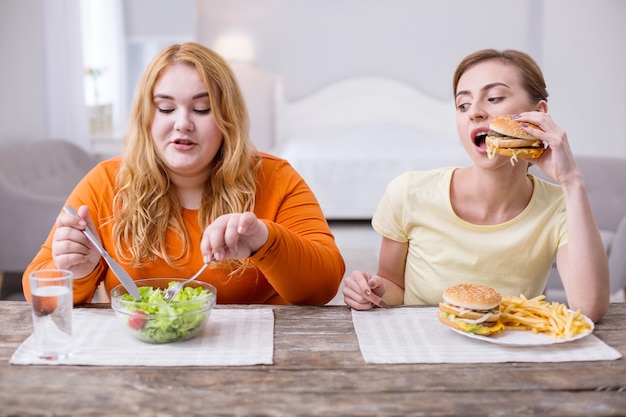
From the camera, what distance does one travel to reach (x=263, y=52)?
21.7ft

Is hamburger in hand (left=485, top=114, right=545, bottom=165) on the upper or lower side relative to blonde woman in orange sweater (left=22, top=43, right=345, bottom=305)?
upper

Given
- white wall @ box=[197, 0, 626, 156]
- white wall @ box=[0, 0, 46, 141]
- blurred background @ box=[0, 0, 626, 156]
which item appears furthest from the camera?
white wall @ box=[197, 0, 626, 156]

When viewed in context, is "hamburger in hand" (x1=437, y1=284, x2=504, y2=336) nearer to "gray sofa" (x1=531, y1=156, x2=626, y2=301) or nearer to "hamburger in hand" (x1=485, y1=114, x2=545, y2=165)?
"hamburger in hand" (x1=485, y1=114, x2=545, y2=165)

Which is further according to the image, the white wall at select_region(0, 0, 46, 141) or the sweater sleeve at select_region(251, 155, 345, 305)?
the white wall at select_region(0, 0, 46, 141)

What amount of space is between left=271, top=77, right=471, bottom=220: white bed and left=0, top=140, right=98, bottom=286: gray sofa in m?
1.63

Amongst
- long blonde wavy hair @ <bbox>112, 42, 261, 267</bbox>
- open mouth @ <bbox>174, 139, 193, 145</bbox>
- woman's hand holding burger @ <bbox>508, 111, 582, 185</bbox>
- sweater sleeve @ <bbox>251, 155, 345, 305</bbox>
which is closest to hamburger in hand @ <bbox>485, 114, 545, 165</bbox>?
woman's hand holding burger @ <bbox>508, 111, 582, 185</bbox>

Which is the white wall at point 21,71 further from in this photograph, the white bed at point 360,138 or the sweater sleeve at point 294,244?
the sweater sleeve at point 294,244

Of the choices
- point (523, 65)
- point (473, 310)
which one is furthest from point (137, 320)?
point (523, 65)

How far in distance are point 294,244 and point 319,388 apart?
0.46m

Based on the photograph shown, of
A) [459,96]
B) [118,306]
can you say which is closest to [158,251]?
[118,306]

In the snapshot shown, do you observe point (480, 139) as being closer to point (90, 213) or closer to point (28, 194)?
point (90, 213)

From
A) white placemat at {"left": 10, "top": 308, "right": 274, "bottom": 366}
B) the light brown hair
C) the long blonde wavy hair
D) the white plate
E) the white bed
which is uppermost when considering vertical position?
the light brown hair

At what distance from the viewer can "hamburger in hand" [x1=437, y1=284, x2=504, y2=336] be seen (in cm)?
127

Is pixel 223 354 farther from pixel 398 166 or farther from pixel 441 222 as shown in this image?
pixel 398 166
